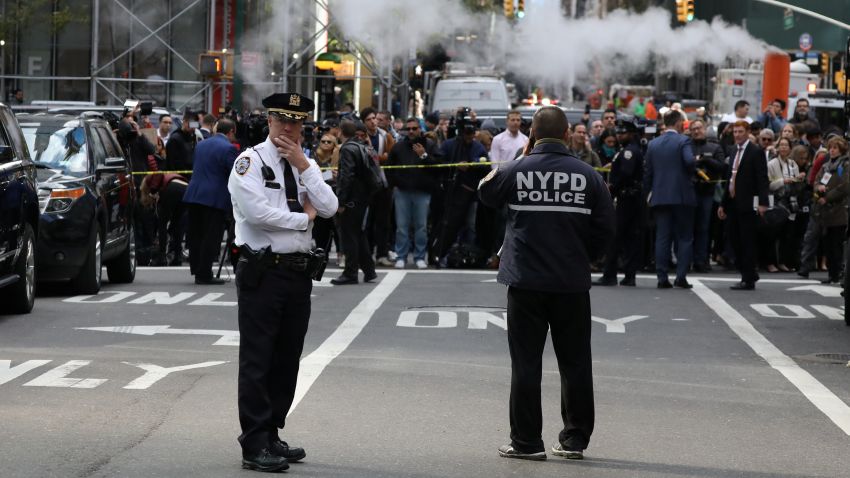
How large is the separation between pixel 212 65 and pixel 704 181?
54.7 ft

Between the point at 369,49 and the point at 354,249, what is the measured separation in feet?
73.5

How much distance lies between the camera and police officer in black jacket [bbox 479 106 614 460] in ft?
25.2

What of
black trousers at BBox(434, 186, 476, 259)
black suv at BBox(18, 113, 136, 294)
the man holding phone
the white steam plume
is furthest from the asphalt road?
the white steam plume

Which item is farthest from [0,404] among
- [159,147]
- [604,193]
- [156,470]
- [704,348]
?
[159,147]

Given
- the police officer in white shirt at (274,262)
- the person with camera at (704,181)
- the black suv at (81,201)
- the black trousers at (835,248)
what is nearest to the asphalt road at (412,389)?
the police officer in white shirt at (274,262)

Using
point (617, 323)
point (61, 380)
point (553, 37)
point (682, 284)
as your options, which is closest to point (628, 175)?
point (682, 284)

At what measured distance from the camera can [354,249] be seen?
56.5 ft

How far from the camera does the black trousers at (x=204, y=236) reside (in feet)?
55.2

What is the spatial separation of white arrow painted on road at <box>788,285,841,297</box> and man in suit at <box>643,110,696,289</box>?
1.44 m

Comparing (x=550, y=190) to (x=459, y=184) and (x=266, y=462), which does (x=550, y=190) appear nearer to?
(x=266, y=462)

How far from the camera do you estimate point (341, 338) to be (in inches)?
486

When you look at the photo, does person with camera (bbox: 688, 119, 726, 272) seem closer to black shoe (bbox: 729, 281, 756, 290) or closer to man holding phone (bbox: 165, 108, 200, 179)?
black shoe (bbox: 729, 281, 756, 290)

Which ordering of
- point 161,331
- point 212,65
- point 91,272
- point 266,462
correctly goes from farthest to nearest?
point 212,65, point 91,272, point 161,331, point 266,462

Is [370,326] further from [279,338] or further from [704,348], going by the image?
[279,338]
